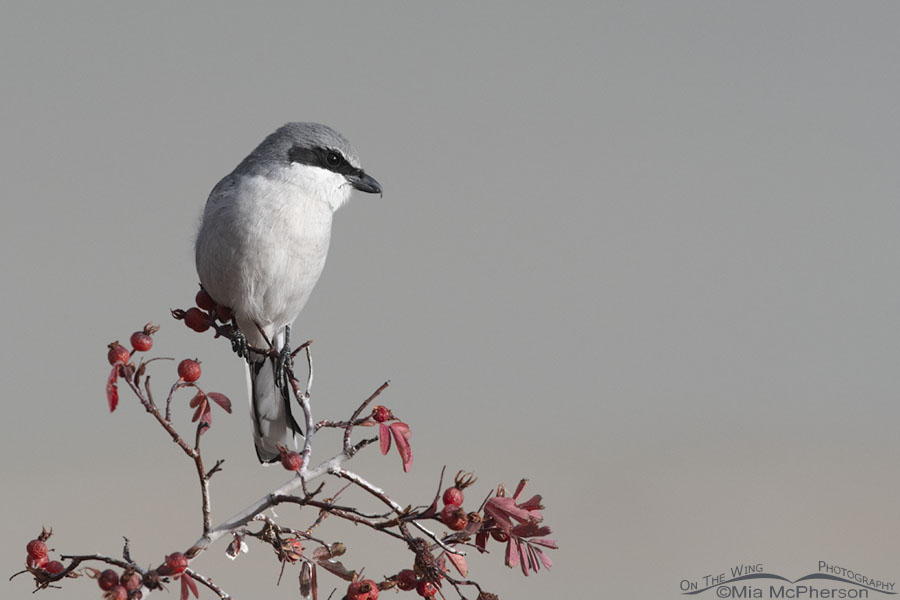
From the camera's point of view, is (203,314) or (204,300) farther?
(204,300)

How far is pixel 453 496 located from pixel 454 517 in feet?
0.11

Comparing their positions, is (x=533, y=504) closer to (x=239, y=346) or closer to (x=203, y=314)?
(x=203, y=314)

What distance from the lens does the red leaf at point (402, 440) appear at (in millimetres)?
1272

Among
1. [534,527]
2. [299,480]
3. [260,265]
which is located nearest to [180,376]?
[299,480]

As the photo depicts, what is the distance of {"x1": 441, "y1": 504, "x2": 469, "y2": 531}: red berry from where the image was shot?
1.16 m

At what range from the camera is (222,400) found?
128 cm

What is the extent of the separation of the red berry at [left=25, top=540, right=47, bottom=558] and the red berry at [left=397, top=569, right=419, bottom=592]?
0.48 meters

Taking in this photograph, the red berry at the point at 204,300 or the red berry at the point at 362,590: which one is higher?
the red berry at the point at 204,300

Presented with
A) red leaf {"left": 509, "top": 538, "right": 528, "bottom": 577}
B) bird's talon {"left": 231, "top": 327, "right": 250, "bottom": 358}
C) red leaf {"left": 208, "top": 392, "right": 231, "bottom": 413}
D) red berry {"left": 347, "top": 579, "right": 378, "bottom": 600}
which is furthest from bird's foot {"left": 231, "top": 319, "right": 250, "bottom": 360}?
red leaf {"left": 509, "top": 538, "right": 528, "bottom": 577}

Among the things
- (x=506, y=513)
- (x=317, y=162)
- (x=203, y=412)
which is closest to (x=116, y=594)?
(x=203, y=412)

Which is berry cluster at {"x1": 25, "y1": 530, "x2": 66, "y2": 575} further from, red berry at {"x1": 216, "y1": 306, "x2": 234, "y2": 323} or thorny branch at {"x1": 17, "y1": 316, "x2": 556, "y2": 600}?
red berry at {"x1": 216, "y1": 306, "x2": 234, "y2": 323}

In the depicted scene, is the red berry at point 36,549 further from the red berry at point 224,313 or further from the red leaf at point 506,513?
the red berry at point 224,313

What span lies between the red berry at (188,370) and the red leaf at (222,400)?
0.14ft

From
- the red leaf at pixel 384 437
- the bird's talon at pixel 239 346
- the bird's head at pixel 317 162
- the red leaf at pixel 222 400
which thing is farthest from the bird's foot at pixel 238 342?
the red leaf at pixel 384 437
